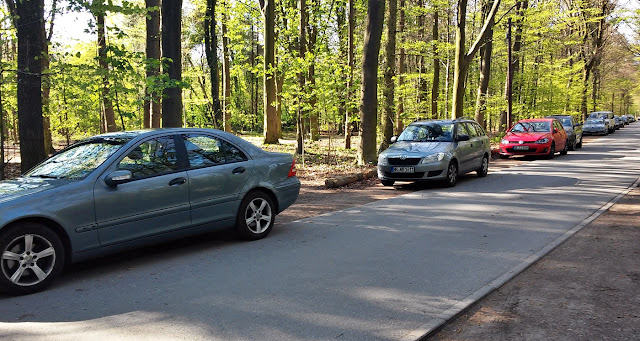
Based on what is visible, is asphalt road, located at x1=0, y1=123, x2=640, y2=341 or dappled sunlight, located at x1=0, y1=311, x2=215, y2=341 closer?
dappled sunlight, located at x1=0, y1=311, x2=215, y2=341

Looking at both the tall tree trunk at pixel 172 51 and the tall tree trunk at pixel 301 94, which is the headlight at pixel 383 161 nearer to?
the tall tree trunk at pixel 172 51

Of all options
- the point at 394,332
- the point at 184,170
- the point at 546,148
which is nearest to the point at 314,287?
the point at 394,332

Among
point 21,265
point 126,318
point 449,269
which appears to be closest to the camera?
point 126,318

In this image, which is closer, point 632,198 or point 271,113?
point 632,198

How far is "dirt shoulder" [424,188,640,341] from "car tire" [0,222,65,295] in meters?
3.83

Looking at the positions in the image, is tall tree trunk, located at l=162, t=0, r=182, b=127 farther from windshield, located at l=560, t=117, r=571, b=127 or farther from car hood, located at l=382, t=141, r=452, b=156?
windshield, located at l=560, t=117, r=571, b=127

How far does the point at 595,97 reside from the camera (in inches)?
2217

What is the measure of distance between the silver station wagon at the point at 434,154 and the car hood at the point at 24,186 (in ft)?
27.0

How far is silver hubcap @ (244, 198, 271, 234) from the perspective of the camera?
22.6 ft

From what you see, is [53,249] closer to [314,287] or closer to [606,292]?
[314,287]

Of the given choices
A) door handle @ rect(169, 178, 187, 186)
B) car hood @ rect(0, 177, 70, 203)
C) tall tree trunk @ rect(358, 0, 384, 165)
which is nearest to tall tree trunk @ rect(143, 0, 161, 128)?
tall tree trunk @ rect(358, 0, 384, 165)

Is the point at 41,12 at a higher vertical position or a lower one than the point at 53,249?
higher

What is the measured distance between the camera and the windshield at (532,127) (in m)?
19.9

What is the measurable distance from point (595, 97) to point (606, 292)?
198ft
